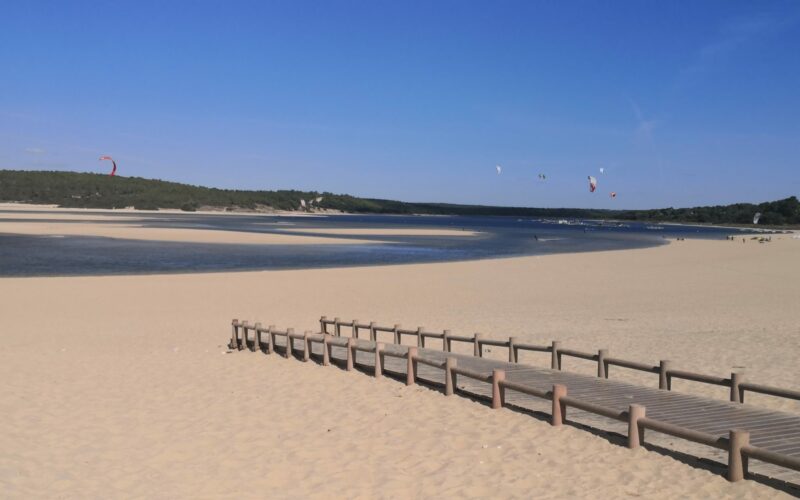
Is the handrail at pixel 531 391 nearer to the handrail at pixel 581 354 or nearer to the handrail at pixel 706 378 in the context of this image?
the handrail at pixel 706 378

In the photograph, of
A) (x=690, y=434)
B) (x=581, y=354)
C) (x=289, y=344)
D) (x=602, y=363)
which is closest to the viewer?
(x=690, y=434)

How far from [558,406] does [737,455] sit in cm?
234

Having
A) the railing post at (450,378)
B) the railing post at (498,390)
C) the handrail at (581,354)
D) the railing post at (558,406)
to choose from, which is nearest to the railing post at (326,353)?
the railing post at (450,378)

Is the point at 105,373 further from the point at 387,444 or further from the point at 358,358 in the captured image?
the point at 387,444

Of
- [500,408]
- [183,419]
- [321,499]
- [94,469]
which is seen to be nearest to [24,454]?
[94,469]

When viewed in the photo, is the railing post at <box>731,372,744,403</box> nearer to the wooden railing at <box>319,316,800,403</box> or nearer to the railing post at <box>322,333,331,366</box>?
the wooden railing at <box>319,316,800,403</box>

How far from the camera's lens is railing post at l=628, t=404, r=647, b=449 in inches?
293

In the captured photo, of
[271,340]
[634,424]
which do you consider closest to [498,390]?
[634,424]

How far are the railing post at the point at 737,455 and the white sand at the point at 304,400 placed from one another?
10 cm

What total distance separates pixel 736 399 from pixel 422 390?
4354 mm

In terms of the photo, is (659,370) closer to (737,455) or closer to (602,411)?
(602,411)

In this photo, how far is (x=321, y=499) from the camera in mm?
6871

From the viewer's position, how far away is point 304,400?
10656mm

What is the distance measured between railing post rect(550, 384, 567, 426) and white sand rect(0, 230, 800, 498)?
0.24 metres
